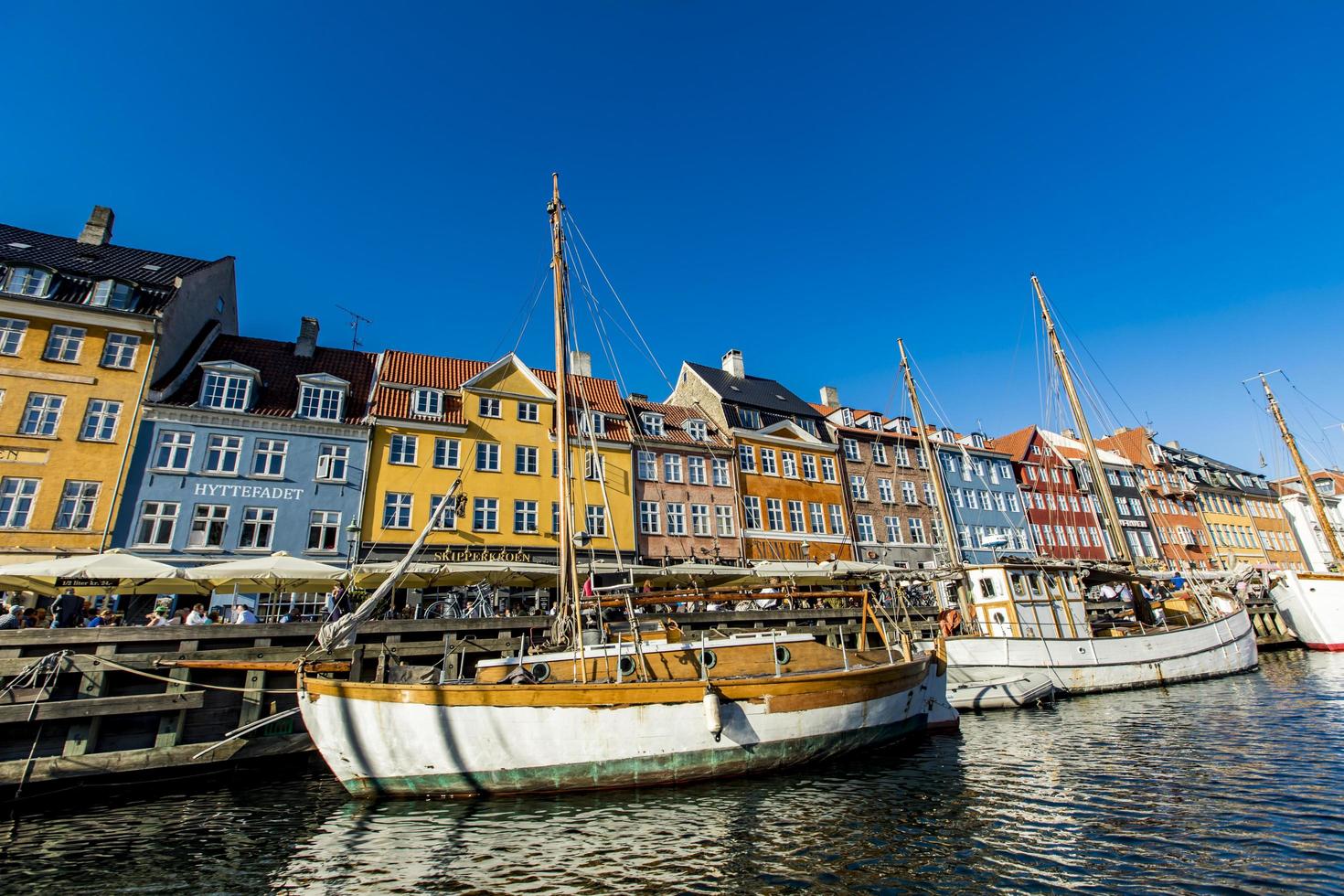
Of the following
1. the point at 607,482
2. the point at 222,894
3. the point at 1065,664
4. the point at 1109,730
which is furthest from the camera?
the point at 607,482

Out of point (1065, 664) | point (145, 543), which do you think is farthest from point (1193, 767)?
point (145, 543)

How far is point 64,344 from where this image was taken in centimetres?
2359

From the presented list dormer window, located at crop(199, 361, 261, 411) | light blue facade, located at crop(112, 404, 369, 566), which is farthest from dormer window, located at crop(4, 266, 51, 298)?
light blue facade, located at crop(112, 404, 369, 566)

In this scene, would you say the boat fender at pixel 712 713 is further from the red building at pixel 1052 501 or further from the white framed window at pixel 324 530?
the red building at pixel 1052 501

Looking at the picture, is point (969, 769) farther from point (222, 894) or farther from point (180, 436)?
point (180, 436)

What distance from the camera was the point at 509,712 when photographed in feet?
34.8

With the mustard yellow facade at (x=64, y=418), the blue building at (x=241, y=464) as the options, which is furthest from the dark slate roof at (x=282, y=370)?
the mustard yellow facade at (x=64, y=418)

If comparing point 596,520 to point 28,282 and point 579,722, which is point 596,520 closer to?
point 579,722

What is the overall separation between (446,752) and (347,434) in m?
19.8

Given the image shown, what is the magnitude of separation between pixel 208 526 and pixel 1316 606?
50940mm

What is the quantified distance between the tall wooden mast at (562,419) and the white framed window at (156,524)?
1704 centimetres

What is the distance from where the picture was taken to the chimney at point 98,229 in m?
29.4

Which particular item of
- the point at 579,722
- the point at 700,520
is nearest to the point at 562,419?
the point at 579,722

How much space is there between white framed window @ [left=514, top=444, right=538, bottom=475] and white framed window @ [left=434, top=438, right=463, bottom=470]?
8.75 ft
